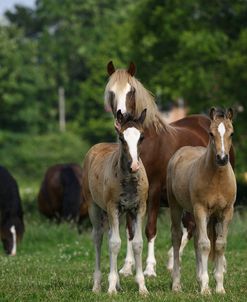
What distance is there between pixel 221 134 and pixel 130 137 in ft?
3.19

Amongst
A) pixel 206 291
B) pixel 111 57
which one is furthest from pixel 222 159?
pixel 111 57

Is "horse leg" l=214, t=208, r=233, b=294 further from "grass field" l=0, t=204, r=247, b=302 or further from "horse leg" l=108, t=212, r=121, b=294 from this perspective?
"horse leg" l=108, t=212, r=121, b=294

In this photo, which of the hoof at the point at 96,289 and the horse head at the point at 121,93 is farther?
the horse head at the point at 121,93

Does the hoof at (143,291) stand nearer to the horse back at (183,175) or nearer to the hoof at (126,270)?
the horse back at (183,175)

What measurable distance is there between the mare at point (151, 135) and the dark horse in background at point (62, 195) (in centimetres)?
767

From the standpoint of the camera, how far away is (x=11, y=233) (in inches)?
752

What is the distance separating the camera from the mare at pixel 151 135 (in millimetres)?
12625

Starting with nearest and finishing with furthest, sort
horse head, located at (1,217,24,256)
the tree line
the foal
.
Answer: the foal → horse head, located at (1,217,24,256) → the tree line

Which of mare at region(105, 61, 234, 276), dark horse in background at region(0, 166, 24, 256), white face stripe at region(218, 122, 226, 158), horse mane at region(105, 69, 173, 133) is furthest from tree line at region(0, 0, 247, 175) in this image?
white face stripe at region(218, 122, 226, 158)

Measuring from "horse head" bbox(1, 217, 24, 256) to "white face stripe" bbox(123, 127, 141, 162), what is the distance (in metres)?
8.57

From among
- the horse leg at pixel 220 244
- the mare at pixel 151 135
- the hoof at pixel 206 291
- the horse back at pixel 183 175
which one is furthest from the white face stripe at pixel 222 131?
the mare at pixel 151 135

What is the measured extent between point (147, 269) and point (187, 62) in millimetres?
28581

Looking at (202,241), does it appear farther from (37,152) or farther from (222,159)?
(37,152)

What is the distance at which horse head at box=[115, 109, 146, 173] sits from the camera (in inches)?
411
